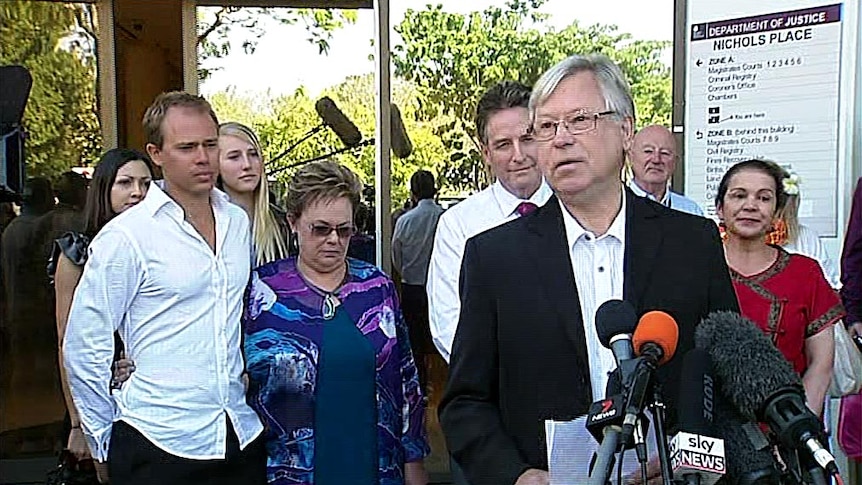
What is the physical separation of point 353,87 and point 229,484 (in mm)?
3907

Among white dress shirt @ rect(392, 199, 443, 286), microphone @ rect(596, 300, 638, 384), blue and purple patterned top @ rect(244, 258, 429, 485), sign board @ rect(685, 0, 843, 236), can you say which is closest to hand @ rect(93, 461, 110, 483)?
blue and purple patterned top @ rect(244, 258, 429, 485)

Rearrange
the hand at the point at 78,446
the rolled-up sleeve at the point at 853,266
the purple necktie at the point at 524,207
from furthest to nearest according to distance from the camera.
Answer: the rolled-up sleeve at the point at 853,266
the hand at the point at 78,446
the purple necktie at the point at 524,207

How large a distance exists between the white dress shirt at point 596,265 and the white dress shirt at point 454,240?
117cm

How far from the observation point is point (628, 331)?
5.38ft

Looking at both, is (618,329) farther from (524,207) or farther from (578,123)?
(524,207)

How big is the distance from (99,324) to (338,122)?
3805mm

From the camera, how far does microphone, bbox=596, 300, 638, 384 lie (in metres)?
1.61

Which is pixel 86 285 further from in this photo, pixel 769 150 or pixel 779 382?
pixel 769 150

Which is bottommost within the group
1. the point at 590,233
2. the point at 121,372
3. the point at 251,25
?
the point at 121,372

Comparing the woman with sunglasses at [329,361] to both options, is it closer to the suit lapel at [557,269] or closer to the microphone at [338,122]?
the suit lapel at [557,269]

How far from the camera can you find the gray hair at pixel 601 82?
2.08 m

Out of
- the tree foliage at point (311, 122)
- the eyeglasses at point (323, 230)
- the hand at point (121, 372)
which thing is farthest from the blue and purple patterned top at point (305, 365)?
the tree foliage at point (311, 122)

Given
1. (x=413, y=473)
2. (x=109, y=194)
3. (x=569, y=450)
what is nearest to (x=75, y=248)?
(x=109, y=194)

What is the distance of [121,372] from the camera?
299 cm
